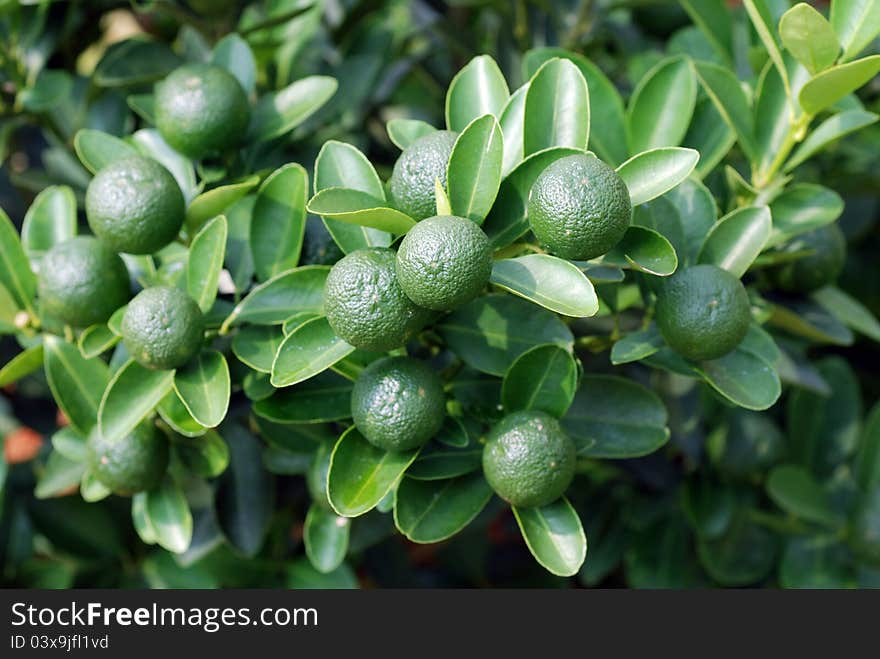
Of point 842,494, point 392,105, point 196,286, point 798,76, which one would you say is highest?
point 798,76

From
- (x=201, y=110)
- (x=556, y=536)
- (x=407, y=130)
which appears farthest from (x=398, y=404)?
(x=201, y=110)

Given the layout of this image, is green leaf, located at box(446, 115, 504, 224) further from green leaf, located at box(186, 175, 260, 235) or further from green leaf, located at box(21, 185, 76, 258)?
green leaf, located at box(21, 185, 76, 258)

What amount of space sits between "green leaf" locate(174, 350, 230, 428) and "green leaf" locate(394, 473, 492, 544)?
0.21m

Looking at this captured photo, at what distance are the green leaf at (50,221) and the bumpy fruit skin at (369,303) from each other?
50 cm

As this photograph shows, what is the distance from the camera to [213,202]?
3.35ft

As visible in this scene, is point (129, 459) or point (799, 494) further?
point (799, 494)

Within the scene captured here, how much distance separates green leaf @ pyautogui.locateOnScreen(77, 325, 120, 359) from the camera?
39.4 inches

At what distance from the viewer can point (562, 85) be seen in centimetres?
95

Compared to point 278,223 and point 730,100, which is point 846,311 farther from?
point 278,223

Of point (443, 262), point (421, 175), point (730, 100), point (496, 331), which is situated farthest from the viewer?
point (730, 100)

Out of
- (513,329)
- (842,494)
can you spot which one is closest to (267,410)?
(513,329)

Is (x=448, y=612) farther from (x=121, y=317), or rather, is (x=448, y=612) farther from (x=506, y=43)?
(x=506, y=43)

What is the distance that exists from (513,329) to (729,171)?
Answer: 35 centimetres

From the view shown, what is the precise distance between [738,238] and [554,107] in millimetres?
251
